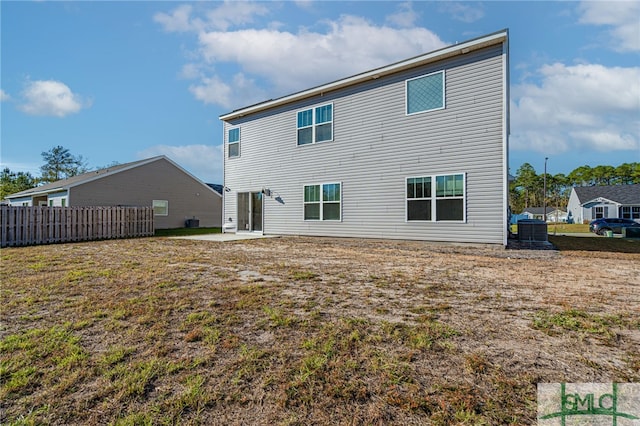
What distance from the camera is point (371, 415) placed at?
62.4 inches

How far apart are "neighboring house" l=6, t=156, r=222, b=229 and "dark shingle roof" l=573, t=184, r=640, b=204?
41.5 metres

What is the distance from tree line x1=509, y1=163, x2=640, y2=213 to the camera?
55.3m

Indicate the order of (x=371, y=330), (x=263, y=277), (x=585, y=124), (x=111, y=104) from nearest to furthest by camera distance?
(x=371, y=330)
(x=263, y=277)
(x=111, y=104)
(x=585, y=124)

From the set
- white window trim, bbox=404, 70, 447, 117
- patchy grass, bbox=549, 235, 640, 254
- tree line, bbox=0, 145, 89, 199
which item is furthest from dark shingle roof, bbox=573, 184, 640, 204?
tree line, bbox=0, 145, 89, 199

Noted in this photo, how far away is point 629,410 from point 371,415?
1413 mm

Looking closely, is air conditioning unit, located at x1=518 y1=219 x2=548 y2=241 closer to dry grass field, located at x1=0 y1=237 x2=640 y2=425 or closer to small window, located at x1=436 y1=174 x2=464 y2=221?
small window, located at x1=436 y1=174 x2=464 y2=221

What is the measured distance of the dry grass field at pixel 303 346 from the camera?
5.42 ft

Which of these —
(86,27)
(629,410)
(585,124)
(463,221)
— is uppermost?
(585,124)

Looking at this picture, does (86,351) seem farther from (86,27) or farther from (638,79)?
(638,79)

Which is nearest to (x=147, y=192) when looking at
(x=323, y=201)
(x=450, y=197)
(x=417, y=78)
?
(x=323, y=201)

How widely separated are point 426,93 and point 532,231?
646cm

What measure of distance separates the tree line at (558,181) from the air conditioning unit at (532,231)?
50.1m

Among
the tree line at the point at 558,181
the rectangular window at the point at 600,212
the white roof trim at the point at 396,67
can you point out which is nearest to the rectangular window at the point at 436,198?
the white roof trim at the point at 396,67

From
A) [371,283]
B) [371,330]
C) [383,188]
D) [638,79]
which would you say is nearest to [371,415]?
[371,330]
